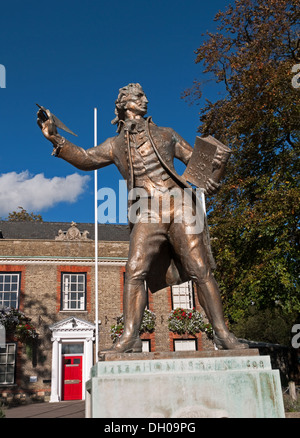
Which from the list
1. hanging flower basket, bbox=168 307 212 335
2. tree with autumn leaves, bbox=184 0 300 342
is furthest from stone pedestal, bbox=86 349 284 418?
hanging flower basket, bbox=168 307 212 335

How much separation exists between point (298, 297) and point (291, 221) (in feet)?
7.33

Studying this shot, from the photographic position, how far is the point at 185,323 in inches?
827

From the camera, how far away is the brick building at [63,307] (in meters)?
19.3

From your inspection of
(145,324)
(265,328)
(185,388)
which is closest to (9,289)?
(145,324)

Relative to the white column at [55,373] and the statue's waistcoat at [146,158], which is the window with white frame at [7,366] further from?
the statue's waistcoat at [146,158]

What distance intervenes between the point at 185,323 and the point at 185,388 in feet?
61.4

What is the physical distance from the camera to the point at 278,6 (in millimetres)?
14383

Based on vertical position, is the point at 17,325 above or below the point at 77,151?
below

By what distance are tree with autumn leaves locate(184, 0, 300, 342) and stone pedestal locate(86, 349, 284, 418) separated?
30.2 ft

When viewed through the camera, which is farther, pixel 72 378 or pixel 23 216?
pixel 23 216

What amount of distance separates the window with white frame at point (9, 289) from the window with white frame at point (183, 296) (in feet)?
25.2

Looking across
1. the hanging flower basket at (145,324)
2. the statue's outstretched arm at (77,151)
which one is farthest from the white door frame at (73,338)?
the statue's outstretched arm at (77,151)

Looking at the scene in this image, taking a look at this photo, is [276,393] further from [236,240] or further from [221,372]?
[236,240]

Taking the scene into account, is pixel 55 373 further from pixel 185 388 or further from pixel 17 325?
pixel 185 388
